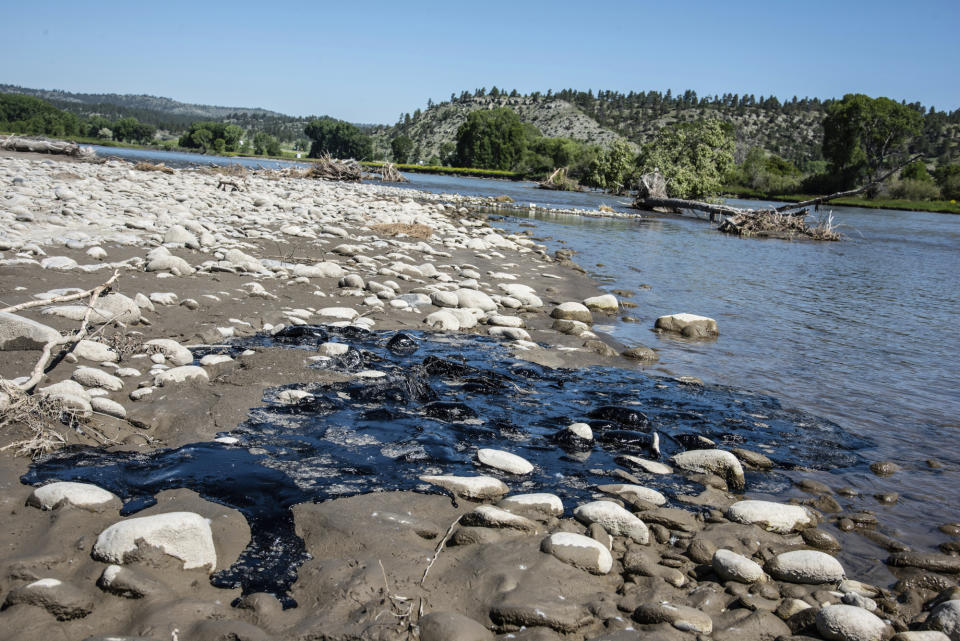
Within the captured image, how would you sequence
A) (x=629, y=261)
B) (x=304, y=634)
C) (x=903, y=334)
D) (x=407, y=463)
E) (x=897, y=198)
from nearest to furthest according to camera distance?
(x=304, y=634), (x=407, y=463), (x=903, y=334), (x=629, y=261), (x=897, y=198)

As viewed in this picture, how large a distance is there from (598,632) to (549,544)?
608 millimetres

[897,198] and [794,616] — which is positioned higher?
[897,198]

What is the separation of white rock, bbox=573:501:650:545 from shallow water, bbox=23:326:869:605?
0.39 m

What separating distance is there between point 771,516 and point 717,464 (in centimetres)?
72

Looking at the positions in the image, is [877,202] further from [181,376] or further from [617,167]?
[181,376]

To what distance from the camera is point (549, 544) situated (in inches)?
124

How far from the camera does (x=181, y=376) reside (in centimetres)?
496

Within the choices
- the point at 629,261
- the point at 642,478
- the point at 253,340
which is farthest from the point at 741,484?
the point at 629,261

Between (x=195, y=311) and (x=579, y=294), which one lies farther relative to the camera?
(x=579, y=294)

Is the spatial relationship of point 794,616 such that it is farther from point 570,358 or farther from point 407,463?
point 570,358

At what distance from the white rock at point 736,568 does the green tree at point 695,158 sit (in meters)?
49.4

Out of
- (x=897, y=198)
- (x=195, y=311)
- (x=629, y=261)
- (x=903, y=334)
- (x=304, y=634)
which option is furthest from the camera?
(x=897, y=198)

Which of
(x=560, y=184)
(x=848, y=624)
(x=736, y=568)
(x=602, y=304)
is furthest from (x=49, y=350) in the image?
(x=560, y=184)

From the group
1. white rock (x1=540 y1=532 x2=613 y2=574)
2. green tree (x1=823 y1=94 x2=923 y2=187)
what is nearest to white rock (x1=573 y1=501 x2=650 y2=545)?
white rock (x1=540 y1=532 x2=613 y2=574)
